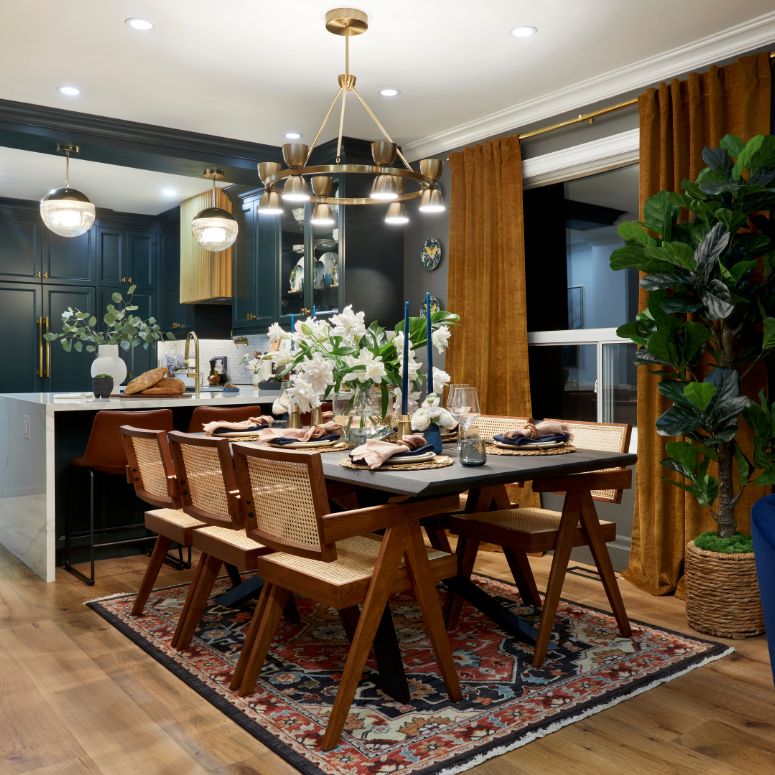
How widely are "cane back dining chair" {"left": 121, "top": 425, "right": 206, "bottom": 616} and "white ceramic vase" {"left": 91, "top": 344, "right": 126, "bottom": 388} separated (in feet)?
4.74

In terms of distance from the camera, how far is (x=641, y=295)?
3.67 m

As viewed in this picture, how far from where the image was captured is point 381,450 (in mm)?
2432

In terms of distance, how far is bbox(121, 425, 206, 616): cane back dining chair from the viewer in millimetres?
2820

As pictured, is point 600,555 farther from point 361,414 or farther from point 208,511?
point 208,511

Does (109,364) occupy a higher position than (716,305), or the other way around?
(716,305)

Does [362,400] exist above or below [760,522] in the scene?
above

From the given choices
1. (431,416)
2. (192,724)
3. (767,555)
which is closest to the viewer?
(767,555)

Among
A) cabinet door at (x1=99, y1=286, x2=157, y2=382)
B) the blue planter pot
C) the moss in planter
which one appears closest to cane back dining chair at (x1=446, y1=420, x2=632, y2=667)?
the moss in planter

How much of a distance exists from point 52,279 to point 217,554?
5485 mm

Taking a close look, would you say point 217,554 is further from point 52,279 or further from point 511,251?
point 52,279

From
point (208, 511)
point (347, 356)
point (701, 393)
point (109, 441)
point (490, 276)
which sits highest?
point (490, 276)

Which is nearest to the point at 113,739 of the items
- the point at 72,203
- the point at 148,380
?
the point at 148,380

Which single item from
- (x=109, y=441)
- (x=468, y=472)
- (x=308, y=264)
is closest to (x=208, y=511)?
(x=468, y=472)

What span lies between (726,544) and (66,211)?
12.5 feet
